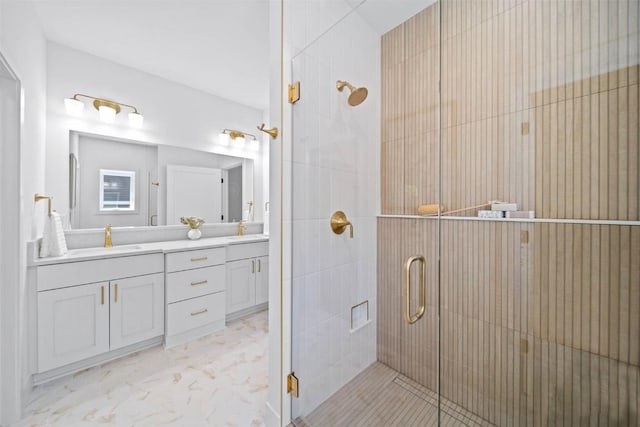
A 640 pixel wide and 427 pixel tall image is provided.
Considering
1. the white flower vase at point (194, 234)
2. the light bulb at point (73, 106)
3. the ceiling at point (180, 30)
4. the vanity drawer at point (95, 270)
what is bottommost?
the vanity drawer at point (95, 270)

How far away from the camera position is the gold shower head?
142 cm

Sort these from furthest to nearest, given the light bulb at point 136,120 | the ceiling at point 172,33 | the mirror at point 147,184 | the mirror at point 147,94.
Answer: the light bulb at point 136,120
the mirror at point 147,184
the mirror at point 147,94
the ceiling at point 172,33

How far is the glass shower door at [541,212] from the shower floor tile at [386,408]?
3.3 inches

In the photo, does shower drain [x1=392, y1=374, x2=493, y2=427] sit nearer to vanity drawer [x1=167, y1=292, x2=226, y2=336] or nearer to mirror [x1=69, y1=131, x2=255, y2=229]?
vanity drawer [x1=167, y1=292, x2=226, y2=336]

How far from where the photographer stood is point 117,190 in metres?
2.45

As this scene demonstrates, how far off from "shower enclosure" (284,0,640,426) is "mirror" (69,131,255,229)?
2017 millimetres

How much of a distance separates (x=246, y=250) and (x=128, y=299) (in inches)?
42.9

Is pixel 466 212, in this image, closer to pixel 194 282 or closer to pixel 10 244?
pixel 194 282

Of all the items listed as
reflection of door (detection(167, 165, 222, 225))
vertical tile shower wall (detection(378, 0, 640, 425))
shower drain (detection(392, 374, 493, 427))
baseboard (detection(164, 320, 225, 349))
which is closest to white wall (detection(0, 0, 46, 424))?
baseboard (detection(164, 320, 225, 349))

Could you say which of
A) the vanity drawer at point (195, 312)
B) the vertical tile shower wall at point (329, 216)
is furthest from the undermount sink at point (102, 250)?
the vertical tile shower wall at point (329, 216)

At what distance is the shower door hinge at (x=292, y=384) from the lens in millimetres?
1343

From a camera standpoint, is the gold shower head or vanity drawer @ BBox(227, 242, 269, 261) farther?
vanity drawer @ BBox(227, 242, 269, 261)

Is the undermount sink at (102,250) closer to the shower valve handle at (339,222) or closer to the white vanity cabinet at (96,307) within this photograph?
the white vanity cabinet at (96,307)

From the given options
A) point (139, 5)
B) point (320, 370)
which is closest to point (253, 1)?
point (139, 5)
